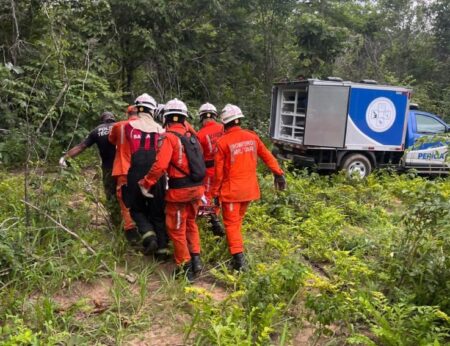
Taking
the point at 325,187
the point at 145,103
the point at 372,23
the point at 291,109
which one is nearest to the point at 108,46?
the point at 291,109

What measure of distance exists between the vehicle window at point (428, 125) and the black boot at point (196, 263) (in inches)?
286

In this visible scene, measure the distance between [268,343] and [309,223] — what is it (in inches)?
106

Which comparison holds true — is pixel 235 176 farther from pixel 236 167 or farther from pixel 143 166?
pixel 143 166

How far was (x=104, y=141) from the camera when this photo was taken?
17.4 feet

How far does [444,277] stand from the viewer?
3.72 meters

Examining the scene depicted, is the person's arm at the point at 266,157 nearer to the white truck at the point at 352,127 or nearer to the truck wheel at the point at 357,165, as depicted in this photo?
the white truck at the point at 352,127

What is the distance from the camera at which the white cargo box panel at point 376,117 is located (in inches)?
364

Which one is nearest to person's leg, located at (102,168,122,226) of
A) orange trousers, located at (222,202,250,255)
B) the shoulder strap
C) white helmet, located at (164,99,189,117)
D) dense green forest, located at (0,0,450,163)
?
the shoulder strap

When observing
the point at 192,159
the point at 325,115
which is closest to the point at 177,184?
the point at 192,159

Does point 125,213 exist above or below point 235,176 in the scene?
below

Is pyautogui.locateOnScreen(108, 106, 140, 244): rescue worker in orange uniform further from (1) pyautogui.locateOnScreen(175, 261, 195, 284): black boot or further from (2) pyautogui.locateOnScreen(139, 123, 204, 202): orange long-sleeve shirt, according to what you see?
(1) pyautogui.locateOnScreen(175, 261, 195, 284): black boot

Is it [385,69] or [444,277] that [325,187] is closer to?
[444,277]

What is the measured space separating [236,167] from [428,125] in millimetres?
7132

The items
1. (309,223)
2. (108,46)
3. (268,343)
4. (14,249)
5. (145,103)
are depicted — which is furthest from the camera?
(108,46)
